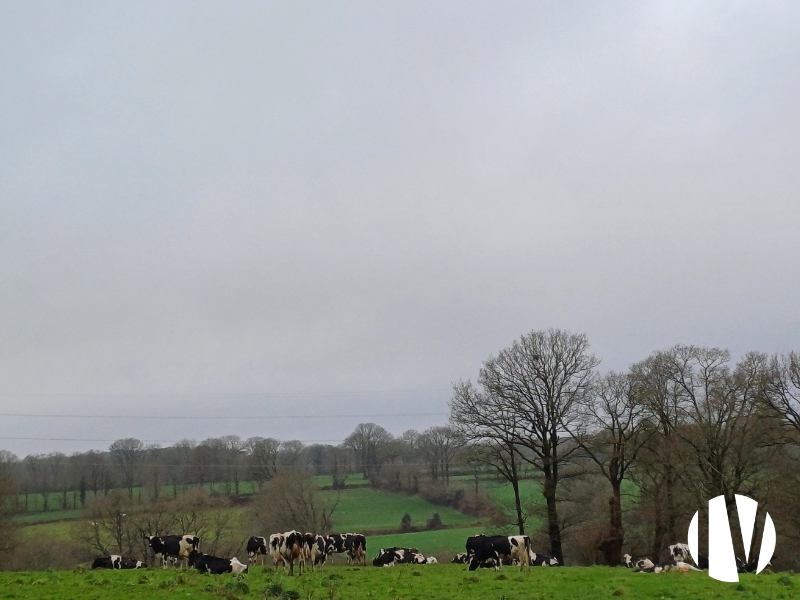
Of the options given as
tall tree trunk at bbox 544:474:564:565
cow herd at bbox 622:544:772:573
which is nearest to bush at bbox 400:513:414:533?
tall tree trunk at bbox 544:474:564:565

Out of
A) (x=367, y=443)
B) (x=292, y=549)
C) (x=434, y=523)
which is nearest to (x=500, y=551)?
(x=292, y=549)

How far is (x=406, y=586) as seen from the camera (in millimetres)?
20016

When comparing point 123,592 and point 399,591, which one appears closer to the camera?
point 123,592

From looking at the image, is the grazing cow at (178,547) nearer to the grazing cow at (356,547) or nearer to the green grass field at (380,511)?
the grazing cow at (356,547)

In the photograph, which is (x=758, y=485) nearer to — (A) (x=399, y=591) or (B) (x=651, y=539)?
(B) (x=651, y=539)

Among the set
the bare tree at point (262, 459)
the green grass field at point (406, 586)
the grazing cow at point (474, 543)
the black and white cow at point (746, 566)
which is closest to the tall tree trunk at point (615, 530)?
the black and white cow at point (746, 566)

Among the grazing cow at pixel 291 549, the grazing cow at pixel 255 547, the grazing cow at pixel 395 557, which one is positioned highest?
the grazing cow at pixel 291 549

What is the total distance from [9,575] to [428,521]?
46573mm

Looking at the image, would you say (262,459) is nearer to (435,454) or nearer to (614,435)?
(435,454)

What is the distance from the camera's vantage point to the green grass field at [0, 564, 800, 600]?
57.7ft

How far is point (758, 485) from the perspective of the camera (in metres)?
35.4

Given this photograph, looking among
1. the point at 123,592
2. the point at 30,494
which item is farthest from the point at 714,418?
the point at 30,494

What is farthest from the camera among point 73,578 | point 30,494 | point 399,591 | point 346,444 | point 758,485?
point 346,444

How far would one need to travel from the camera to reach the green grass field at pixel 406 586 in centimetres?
1758
